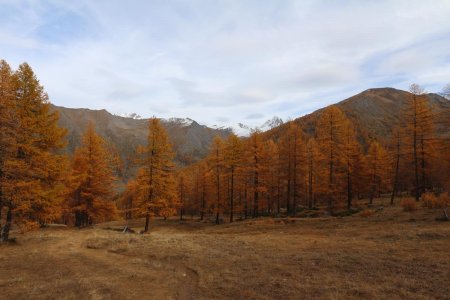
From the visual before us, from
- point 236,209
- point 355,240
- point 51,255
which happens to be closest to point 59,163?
point 51,255

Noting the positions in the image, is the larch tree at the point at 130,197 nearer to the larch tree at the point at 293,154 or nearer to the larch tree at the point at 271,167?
the larch tree at the point at 271,167

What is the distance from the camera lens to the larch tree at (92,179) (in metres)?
38.5

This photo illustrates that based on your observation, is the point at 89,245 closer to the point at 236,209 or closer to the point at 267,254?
the point at 267,254

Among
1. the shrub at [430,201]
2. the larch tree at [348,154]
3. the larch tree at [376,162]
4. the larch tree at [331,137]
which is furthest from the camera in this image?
the larch tree at [376,162]

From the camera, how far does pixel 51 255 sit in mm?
17734

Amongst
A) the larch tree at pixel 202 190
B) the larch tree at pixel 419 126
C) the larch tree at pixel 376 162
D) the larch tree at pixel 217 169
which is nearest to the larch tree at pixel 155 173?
the larch tree at pixel 217 169

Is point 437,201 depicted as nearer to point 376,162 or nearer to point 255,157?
point 255,157

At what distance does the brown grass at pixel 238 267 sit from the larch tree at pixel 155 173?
468 inches

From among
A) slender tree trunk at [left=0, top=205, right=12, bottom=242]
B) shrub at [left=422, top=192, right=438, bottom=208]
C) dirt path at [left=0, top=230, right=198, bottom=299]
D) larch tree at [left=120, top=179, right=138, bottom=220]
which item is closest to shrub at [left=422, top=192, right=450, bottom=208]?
shrub at [left=422, top=192, right=438, bottom=208]

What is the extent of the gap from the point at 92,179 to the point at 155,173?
9739mm

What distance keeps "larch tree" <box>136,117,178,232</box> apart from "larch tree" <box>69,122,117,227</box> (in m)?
7.24

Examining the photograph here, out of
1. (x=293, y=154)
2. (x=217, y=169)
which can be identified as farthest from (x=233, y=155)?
(x=293, y=154)

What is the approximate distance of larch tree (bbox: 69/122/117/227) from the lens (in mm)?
38469

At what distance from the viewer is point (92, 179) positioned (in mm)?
38938
